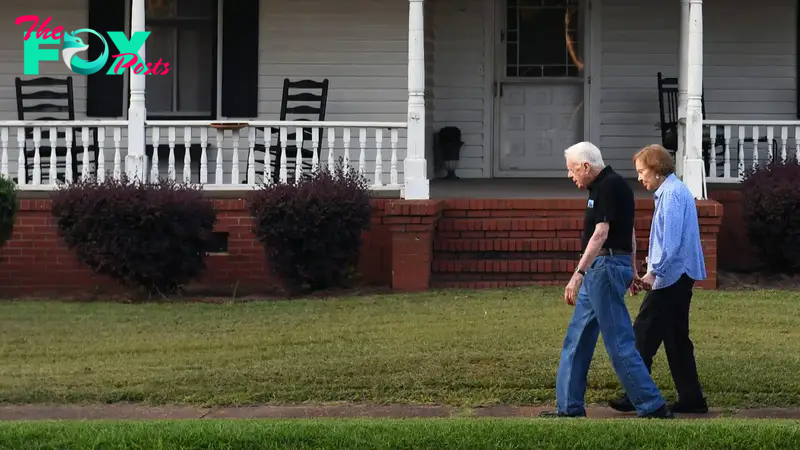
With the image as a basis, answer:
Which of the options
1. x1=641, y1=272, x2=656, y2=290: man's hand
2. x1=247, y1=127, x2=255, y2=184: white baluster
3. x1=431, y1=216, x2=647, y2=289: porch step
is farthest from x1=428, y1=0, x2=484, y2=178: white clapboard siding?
x1=641, y1=272, x2=656, y2=290: man's hand

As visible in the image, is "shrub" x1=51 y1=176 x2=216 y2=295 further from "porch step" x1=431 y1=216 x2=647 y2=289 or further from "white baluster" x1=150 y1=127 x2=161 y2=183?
"porch step" x1=431 y1=216 x2=647 y2=289

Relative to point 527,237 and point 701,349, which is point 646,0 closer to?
point 527,237

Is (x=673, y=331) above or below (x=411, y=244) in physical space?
below

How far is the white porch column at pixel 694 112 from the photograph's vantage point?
1267 cm

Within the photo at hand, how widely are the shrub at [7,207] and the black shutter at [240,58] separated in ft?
10.6

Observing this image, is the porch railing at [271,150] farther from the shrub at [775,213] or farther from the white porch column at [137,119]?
the shrub at [775,213]

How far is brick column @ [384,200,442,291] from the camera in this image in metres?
12.0

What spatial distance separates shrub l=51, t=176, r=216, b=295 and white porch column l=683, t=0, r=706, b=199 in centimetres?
489

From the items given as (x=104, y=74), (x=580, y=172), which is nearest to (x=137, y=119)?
(x=104, y=74)

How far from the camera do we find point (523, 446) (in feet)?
20.7

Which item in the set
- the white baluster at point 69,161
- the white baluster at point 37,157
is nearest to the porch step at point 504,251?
the white baluster at point 69,161

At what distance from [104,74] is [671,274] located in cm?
890

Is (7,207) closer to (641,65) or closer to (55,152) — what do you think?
(55,152)

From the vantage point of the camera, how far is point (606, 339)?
6867 millimetres
